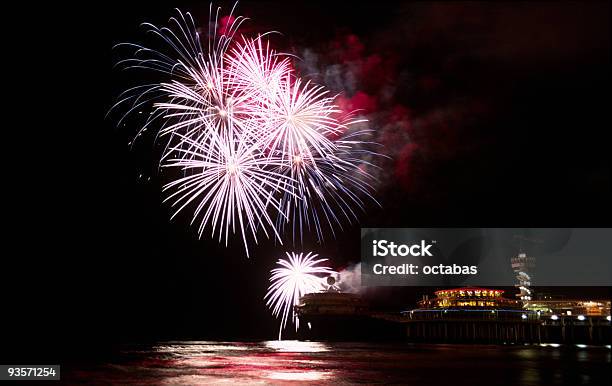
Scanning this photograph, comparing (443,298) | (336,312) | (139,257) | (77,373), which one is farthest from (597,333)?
(77,373)

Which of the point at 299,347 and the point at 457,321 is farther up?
the point at 457,321

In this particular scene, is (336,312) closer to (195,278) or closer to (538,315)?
(195,278)

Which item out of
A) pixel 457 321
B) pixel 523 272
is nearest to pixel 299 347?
pixel 457 321

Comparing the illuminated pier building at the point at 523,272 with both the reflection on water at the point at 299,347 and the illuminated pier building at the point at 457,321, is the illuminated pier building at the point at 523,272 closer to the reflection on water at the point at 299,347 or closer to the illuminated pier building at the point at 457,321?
the illuminated pier building at the point at 457,321

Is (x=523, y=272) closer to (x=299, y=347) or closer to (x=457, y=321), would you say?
(x=457, y=321)

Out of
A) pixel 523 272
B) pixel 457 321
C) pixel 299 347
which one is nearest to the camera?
pixel 299 347

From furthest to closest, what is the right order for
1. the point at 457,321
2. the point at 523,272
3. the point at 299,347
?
the point at 523,272, the point at 457,321, the point at 299,347

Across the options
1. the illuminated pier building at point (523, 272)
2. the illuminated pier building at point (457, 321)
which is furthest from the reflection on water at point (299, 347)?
the illuminated pier building at point (523, 272)

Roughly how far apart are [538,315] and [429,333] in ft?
72.3

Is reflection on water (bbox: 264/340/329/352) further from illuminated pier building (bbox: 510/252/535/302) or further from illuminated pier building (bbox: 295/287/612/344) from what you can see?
illuminated pier building (bbox: 510/252/535/302)

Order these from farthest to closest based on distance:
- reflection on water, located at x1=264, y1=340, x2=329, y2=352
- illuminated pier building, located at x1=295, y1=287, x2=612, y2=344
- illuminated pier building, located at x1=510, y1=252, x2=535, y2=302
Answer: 1. illuminated pier building, located at x1=510, y1=252, x2=535, y2=302
2. illuminated pier building, located at x1=295, y1=287, x2=612, y2=344
3. reflection on water, located at x1=264, y1=340, x2=329, y2=352

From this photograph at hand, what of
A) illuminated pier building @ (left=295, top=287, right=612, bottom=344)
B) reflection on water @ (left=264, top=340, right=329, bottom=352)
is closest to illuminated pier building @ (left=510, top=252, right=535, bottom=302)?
illuminated pier building @ (left=295, top=287, right=612, bottom=344)

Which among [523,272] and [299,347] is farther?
[523,272]

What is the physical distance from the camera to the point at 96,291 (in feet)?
308
